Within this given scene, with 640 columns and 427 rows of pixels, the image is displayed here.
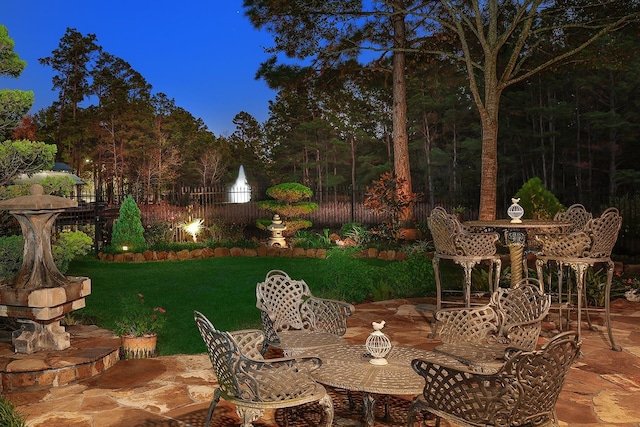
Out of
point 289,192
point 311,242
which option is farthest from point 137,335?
point 289,192

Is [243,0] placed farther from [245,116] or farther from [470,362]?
[245,116]

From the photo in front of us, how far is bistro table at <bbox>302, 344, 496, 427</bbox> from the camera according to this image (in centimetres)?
294

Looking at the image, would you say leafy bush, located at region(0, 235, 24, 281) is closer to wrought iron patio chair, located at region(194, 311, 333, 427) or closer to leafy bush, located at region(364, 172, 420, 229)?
wrought iron patio chair, located at region(194, 311, 333, 427)

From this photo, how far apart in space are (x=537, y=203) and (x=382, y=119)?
797 inches

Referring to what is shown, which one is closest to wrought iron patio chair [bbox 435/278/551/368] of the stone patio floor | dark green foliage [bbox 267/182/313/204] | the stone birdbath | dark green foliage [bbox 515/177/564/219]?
the stone patio floor

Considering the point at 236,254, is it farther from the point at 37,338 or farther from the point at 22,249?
the point at 37,338

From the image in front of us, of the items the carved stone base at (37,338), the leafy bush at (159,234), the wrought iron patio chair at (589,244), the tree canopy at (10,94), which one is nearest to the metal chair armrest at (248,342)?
the carved stone base at (37,338)

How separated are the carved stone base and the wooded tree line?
33.7 ft

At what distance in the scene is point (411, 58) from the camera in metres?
16.5

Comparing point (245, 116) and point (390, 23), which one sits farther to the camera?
point (245, 116)

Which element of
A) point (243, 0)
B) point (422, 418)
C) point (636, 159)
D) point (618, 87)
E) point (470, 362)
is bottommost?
point (422, 418)

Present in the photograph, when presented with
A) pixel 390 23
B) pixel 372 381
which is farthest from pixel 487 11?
pixel 372 381

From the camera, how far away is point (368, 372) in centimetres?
318

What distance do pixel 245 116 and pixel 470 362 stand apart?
157 feet
